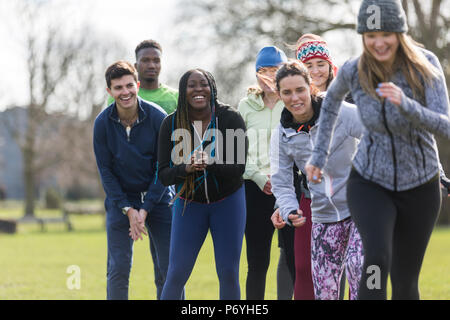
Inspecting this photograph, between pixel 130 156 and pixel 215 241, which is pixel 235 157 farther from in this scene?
pixel 130 156

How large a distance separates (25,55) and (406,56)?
35421 millimetres

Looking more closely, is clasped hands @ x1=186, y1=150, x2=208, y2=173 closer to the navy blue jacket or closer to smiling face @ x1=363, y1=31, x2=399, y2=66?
the navy blue jacket

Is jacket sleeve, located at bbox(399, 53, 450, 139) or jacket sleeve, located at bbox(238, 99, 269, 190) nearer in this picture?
jacket sleeve, located at bbox(399, 53, 450, 139)

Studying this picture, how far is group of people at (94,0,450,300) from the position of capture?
3.83 metres

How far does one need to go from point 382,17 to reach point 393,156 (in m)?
0.80

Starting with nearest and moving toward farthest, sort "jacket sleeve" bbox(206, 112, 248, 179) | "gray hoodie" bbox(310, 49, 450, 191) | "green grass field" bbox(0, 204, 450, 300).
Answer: "gray hoodie" bbox(310, 49, 450, 191), "jacket sleeve" bbox(206, 112, 248, 179), "green grass field" bbox(0, 204, 450, 300)

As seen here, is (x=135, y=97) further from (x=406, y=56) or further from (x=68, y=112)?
(x=68, y=112)

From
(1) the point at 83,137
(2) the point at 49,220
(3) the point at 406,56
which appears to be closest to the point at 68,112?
(1) the point at 83,137

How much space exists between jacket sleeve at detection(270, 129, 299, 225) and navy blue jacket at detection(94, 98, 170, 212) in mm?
1310

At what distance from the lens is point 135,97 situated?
19.5 feet

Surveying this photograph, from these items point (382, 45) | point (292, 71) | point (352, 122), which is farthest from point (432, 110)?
point (292, 71)

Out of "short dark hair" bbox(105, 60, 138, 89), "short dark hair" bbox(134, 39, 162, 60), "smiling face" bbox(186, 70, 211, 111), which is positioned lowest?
"smiling face" bbox(186, 70, 211, 111)

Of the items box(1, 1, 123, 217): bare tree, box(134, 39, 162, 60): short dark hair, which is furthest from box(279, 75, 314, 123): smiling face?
box(1, 1, 123, 217): bare tree

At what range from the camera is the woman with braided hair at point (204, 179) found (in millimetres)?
5109
